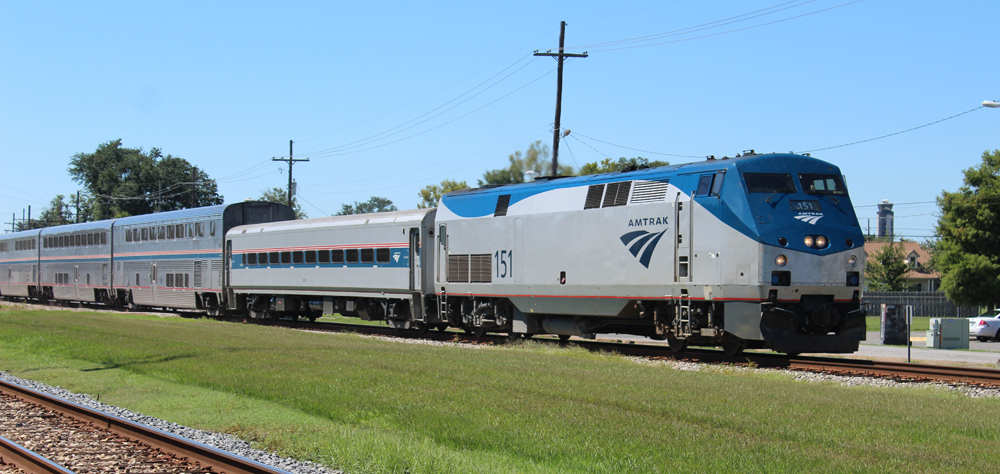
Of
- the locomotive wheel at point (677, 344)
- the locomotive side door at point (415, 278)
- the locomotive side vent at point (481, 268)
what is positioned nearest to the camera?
the locomotive wheel at point (677, 344)

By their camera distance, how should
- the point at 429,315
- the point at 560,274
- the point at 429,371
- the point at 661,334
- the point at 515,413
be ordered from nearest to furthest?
the point at 515,413 → the point at 429,371 → the point at 661,334 → the point at 560,274 → the point at 429,315

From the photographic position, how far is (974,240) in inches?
1772

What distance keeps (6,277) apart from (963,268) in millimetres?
60074

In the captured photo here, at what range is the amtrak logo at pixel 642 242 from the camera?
687 inches

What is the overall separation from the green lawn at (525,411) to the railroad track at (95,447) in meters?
0.88

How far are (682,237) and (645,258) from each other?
1071 millimetres

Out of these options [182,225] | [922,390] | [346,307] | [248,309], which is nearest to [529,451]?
[922,390]

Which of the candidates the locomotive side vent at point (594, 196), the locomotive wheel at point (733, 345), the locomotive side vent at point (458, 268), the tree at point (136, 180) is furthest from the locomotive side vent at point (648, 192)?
the tree at point (136, 180)

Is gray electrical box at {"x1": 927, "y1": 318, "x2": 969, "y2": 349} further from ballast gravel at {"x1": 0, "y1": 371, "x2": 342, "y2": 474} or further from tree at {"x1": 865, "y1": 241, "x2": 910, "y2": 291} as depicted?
tree at {"x1": 865, "y1": 241, "x2": 910, "y2": 291}

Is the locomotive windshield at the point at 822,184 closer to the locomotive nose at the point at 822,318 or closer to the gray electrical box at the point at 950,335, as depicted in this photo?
the locomotive nose at the point at 822,318

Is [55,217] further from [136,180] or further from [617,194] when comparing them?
[617,194]

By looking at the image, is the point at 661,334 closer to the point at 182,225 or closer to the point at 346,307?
the point at 346,307

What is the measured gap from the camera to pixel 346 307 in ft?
93.5

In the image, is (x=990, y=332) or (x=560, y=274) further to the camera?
(x=990, y=332)
